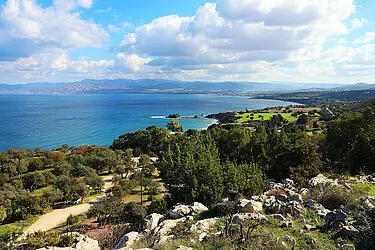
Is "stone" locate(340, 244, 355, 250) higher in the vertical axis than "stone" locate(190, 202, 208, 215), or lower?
higher

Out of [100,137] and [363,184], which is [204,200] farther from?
[100,137]

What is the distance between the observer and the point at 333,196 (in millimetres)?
10781

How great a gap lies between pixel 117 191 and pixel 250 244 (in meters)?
18.0

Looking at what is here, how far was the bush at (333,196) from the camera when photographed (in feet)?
34.4

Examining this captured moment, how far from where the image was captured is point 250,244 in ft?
22.7

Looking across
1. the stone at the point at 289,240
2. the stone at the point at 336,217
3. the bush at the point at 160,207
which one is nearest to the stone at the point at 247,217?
the stone at the point at 289,240

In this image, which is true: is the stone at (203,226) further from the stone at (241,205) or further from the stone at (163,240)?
the stone at (241,205)

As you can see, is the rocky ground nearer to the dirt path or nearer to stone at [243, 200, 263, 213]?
stone at [243, 200, 263, 213]

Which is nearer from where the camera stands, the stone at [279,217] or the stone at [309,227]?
the stone at [309,227]

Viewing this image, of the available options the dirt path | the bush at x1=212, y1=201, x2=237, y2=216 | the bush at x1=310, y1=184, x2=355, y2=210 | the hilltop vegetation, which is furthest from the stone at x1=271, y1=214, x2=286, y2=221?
the dirt path

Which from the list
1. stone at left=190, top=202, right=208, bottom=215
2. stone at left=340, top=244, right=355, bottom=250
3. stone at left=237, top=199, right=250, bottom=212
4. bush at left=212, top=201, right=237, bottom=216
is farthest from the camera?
stone at left=190, top=202, right=208, bottom=215

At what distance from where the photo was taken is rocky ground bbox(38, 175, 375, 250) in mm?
7222

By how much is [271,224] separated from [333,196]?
13.0 feet

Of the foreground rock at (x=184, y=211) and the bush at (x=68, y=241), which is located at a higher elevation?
the foreground rock at (x=184, y=211)
